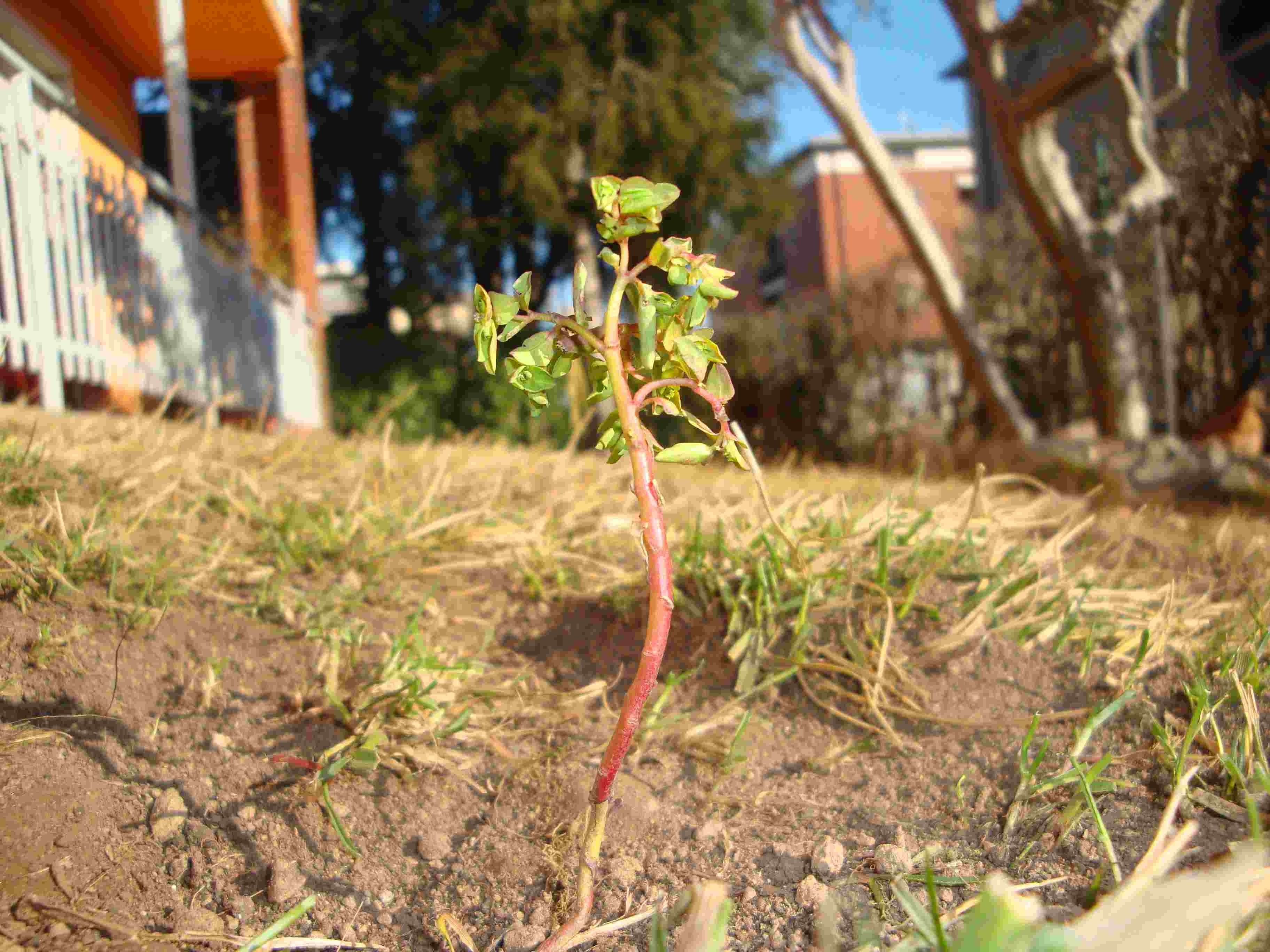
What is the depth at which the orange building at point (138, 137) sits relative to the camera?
132 inches

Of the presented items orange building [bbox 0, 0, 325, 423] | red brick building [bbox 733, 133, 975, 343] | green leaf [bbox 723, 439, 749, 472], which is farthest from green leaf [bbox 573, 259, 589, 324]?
red brick building [bbox 733, 133, 975, 343]

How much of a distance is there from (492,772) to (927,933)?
80 cm

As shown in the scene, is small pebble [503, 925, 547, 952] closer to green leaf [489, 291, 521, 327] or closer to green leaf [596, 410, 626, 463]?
green leaf [596, 410, 626, 463]

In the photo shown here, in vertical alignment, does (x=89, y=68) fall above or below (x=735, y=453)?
above

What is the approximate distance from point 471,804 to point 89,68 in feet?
21.6

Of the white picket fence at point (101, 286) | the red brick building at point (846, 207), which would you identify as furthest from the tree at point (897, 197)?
the red brick building at point (846, 207)

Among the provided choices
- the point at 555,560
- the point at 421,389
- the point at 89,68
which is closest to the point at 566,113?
the point at 421,389

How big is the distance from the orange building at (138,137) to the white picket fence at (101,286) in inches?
0.4

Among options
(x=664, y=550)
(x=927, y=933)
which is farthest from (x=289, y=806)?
(x=927, y=933)

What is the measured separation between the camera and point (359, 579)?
192 cm

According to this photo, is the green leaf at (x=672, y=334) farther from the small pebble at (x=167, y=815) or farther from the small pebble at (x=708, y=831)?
the small pebble at (x=167, y=815)

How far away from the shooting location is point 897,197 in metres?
7.11

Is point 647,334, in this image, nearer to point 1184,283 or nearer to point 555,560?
point 555,560

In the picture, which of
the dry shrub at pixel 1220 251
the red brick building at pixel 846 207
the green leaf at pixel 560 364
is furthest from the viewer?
the red brick building at pixel 846 207
